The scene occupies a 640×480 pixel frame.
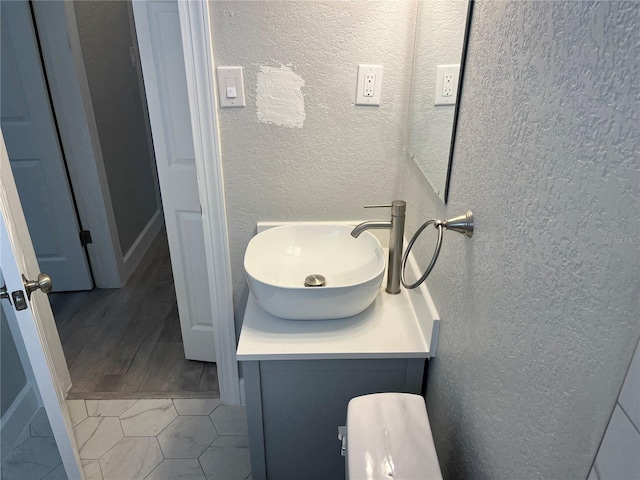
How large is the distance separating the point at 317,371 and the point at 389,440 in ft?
1.19

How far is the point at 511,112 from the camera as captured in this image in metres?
0.84

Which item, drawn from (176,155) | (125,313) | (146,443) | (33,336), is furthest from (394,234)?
(125,313)

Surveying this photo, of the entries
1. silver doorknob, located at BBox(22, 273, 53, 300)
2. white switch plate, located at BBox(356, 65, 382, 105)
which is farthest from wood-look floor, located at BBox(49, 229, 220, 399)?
white switch plate, located at BBox(356, 65, 382, 105)

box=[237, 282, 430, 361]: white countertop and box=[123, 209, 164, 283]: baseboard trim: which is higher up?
box=[237, 282, 430, 361]: white countertop

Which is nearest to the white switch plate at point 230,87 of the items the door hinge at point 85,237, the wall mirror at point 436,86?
the wall mirror at point 436,86

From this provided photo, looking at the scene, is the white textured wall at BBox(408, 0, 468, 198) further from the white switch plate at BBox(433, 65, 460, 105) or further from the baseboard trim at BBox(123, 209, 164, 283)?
the baseboard trim at BBox(123, 209, 164, 283)

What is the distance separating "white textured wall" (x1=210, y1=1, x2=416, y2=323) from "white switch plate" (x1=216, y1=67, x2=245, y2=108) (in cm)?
2

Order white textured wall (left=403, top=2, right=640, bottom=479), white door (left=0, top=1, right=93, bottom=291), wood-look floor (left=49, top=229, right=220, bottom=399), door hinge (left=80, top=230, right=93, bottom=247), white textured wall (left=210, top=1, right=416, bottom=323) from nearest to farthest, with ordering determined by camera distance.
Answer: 1. white textured wall (left=403, top=2, right=640, bottom=479)
2. white textured wall (left=210, top=1, right=416, bottom=323)
3. wood-look floor (left=49, top=229, right=220, bottom=399)
4. white door (left=0, top=1, right=93, bottom=291)
5. door hinge (left=80, top=230, right=93, bottom=247)

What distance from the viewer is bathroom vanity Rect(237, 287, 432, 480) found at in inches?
52.7

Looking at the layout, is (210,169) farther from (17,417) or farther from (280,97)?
(17,417)

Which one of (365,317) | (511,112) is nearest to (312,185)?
(365,317)

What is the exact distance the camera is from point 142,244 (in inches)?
126

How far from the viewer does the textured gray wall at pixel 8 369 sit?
1.79m

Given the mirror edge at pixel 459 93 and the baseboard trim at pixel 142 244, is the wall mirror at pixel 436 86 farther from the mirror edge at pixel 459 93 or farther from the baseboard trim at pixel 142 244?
the baseboard trim at pixel 142 244
